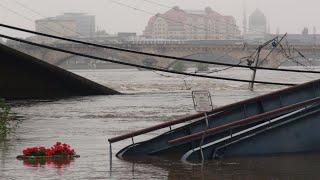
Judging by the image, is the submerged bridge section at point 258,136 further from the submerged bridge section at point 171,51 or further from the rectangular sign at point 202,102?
the submerged bridge section at point 171,51

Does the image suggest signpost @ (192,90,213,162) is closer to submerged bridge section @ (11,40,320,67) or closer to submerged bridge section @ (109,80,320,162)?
submerged bridge section @ (109,80,320,162)

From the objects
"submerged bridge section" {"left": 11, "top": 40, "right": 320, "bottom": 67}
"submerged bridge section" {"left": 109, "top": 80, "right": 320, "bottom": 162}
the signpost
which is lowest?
"submerged bridge section" {"left": 109, "top": 80, "right": 320, "bottom": 162}

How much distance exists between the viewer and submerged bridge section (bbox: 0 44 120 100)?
43781 mm

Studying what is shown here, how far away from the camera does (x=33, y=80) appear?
48.3 meters

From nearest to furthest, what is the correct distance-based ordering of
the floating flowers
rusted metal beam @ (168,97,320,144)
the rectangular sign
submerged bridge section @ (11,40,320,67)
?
the rectangular sign, rusted metal beam @ (168,97,320,144), the floating flowers, submerged bridge section @ (11,40,320,67)

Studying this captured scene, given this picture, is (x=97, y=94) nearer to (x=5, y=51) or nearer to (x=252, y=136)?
(x=5, y=51)

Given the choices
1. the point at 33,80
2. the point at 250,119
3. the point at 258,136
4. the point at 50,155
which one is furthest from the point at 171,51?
the point at 250,119

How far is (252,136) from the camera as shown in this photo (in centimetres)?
1773

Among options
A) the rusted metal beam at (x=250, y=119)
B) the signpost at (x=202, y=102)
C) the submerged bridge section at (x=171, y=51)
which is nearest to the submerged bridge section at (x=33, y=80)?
the rusted metal beam at (x=250, y=119)

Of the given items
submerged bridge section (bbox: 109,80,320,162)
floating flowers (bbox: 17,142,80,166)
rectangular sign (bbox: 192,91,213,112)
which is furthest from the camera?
floating flowers (bbox: 17,142,80,166)

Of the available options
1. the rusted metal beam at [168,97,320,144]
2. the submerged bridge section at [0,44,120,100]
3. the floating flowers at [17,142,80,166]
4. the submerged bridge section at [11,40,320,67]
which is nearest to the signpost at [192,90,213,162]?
the rusted metal beam at [168,97,320,144]

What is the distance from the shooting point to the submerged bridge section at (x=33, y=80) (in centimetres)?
4378

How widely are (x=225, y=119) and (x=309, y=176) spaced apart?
407 cm

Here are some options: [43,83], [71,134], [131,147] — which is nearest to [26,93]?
[43,83]
